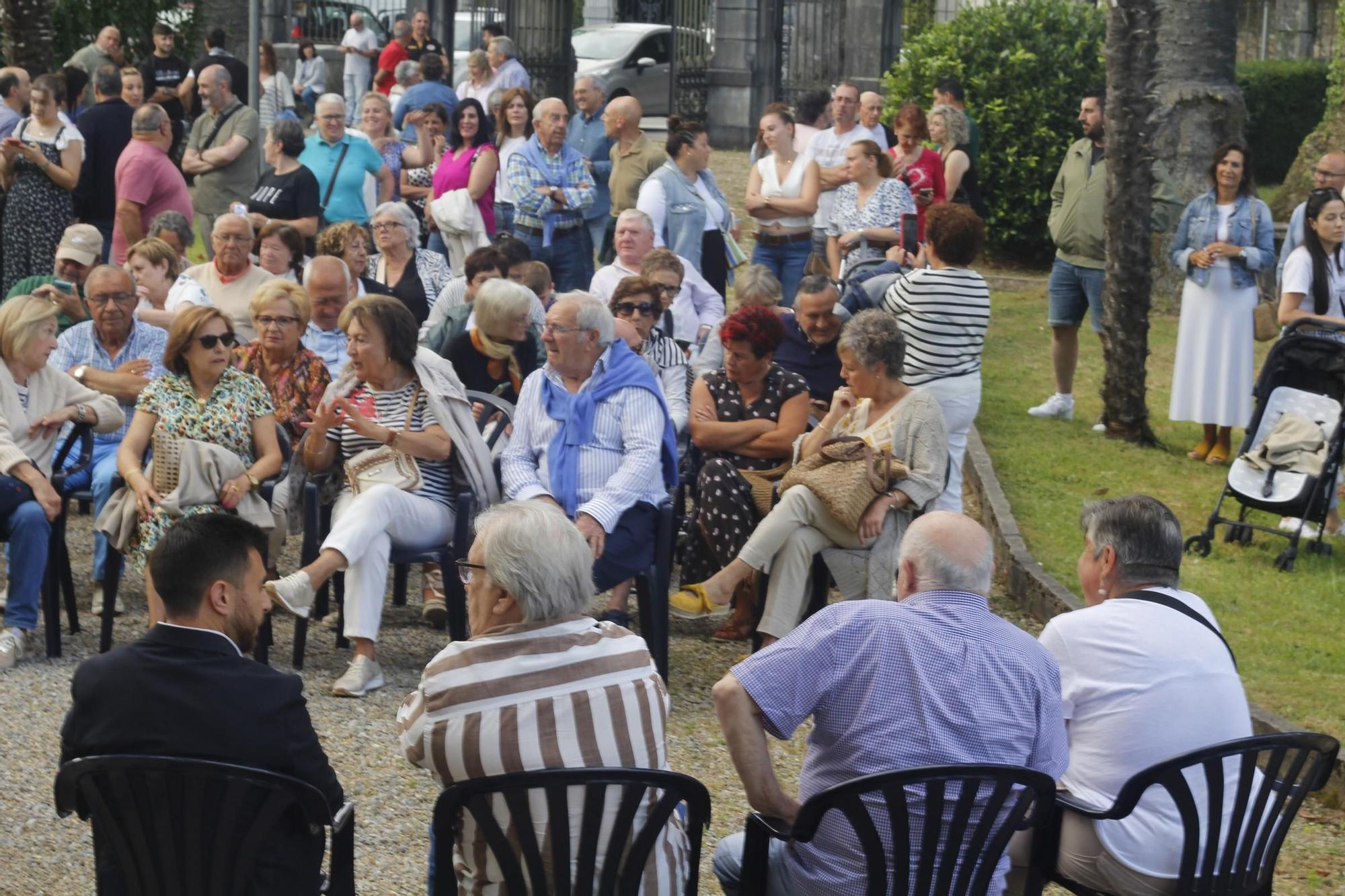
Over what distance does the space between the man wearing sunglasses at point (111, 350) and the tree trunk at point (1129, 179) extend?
5820 mm

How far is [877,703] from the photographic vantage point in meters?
3.54

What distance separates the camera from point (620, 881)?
3.43m

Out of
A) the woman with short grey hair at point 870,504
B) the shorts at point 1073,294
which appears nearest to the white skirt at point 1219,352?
the shorts at point 1073,294

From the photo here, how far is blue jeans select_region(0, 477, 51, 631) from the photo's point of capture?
20.9ft

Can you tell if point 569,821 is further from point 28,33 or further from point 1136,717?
point 28,33

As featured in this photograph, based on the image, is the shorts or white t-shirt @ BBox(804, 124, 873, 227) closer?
the shorts

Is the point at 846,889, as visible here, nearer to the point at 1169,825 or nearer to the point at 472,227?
the point at 1169,825

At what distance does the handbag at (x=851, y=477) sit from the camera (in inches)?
247

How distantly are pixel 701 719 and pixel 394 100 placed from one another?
13.3 meters

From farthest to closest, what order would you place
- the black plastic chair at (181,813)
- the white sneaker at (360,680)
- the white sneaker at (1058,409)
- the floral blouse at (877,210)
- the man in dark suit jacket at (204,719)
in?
the white sneaker at (1058,409) → the floral blouse at (877,210) → the white sneaker at (360,680) → the man in dark suit jacket at (204,719) → the black plastic chair at (181,813)

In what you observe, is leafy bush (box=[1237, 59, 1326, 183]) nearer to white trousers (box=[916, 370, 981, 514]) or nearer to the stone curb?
the stone curb

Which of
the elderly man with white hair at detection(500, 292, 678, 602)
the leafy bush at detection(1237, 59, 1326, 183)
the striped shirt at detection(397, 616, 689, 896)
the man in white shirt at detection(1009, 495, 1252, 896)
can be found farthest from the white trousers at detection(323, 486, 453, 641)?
the leafy bush at detection(1237, 59, 1326, 183)

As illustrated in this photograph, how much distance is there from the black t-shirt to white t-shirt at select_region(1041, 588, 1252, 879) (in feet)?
45.2

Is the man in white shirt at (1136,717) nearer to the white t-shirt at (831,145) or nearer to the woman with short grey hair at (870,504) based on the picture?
the woman with short grey hair at (870,504)
